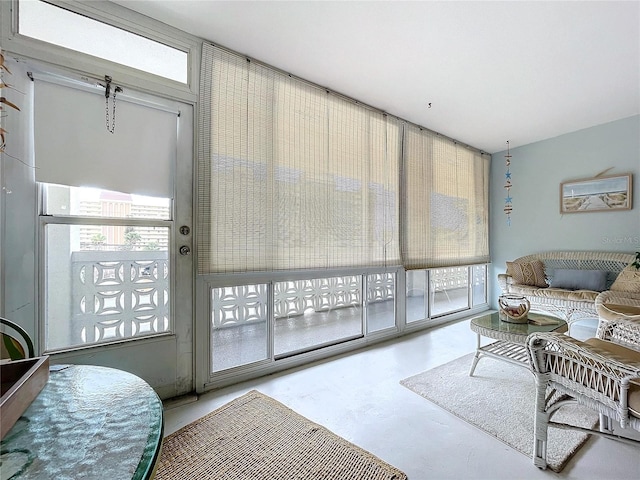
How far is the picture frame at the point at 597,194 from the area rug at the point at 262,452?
432cm

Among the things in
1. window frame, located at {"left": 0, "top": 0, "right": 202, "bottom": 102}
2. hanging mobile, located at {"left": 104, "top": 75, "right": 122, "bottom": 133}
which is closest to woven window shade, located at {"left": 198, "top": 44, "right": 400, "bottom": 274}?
window frame, located at {"left": 0, "top": 0, "right": 202, "bottom": 102}

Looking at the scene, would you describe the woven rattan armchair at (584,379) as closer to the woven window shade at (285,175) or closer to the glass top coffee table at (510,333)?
the glass top coffee table at (510,333)

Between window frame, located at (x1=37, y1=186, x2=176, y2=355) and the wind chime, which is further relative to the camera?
the wind chime

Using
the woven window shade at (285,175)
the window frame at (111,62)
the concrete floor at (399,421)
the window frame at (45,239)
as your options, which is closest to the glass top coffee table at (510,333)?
the concrete floor at (399,421)

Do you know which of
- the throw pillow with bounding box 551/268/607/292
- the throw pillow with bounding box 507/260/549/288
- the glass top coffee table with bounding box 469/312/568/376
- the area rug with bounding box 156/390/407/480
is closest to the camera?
the area rug with bounding box 156/390/407/480

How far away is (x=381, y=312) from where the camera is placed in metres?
3.37

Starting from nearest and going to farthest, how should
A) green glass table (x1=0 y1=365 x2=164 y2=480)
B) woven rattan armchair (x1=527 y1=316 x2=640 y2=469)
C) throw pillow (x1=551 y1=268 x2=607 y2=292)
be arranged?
1. green glass table (x1=0 y1=365 x2=164 y2=480)
2. woven rattan armchair (x1=527 y1=316 x2=640 y2=469)
3. throw pillow (x1=551 y1=268 x2=607 y2=292)

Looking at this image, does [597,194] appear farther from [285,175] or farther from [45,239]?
[45,239]

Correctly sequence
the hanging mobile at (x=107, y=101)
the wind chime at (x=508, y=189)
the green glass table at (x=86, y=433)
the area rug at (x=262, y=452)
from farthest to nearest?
1. the wind chime at (x=508, y=189)
2. the hanging mobile at (x=107, y=101)
3. the area rug at (x=262, y=452)
4. the green glass table at (x=86, y=433)

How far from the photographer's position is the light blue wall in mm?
3600

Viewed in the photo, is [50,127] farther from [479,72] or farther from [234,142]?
[479,72]

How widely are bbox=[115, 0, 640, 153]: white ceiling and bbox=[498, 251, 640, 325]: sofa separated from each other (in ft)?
6.05

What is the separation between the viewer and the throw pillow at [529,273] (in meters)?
3.96

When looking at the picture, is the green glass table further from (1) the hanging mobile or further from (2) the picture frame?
(2) the picture frame
